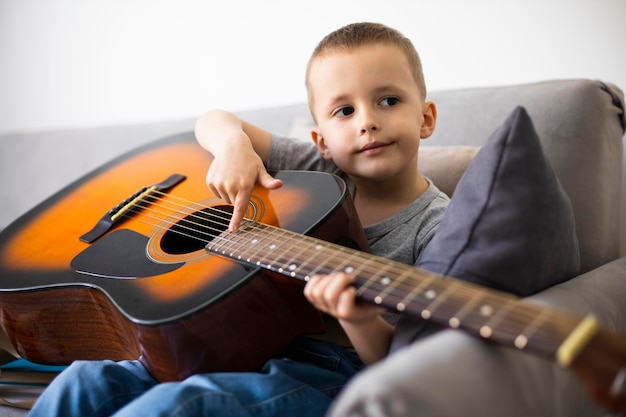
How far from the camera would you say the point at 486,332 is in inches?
21.9

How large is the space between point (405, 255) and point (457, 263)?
0.35m

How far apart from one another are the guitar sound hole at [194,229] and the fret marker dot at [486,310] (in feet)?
1.84

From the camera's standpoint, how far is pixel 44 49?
2623mm

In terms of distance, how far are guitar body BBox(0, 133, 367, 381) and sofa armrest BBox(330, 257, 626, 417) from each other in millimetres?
320

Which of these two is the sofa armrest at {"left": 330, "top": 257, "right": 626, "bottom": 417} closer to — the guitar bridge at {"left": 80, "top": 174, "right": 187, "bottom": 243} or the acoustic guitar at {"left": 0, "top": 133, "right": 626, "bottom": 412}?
the acoustic guitar at {"left": 0, "top": 133, "right": 626, "bottom": 412}

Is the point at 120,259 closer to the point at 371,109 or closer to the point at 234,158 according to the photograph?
the point at 234,158

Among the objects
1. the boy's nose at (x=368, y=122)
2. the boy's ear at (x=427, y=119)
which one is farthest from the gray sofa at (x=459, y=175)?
the boy's nose at (x=368, y=122)

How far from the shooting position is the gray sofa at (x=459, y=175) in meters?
0.51

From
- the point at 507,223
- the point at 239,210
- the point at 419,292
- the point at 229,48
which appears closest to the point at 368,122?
the point at 239,210

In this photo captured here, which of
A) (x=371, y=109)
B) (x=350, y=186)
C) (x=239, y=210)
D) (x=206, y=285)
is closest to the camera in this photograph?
(x=206, y=285)

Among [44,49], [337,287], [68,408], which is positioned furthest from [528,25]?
[44,49]

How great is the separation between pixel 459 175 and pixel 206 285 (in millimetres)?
704

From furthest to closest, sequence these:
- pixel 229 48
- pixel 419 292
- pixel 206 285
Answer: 1. pixel 229 48
2. pixel 206 285
3. pixel 419 292

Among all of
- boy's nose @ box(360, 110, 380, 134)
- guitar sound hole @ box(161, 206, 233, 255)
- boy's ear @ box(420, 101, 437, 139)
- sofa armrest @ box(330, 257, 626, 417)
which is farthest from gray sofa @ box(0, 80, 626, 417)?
guitar sound hole @ box(161, 206, 233, 255)
